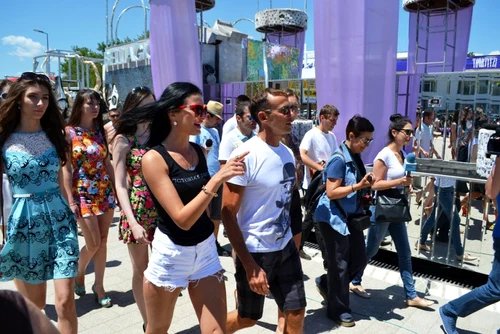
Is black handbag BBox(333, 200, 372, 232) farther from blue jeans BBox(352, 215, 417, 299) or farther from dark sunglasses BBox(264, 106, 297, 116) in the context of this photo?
dark sunglasses BBox(264, 106, 297, 116)

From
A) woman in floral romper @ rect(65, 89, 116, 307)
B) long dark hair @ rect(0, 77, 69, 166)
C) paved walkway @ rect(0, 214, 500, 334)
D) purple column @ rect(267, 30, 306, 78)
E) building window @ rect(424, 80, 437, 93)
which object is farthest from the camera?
purple column @ rect(267, 30, 306, 78)

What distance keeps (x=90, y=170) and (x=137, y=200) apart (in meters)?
0.84

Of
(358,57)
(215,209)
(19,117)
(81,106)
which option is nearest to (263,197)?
(19,117)

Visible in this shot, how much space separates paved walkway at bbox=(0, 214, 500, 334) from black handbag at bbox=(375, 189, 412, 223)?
2.70 feet

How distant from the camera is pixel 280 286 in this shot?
2.56m

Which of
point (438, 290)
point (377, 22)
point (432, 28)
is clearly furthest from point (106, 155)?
point (432, 28)

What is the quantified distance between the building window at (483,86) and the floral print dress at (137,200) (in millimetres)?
4703

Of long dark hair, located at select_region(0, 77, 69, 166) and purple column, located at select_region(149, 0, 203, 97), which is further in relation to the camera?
purple column, located at select_region(149, 0, 203, 97)

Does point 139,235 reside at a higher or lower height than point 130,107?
lower

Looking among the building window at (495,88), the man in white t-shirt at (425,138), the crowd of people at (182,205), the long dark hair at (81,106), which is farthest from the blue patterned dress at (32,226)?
the building window at (495,88)

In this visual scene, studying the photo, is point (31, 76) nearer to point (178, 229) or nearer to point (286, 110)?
point (178, 229)

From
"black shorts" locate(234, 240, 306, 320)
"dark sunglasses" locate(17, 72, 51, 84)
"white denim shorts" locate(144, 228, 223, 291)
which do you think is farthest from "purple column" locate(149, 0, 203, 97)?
"white denim shorts" locate(144, 228, 223, 291)

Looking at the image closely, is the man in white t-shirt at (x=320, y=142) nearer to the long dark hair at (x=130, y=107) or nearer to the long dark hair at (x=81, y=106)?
the long dark hair at (x=81, y=106)

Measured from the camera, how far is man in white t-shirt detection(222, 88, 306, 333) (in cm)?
231
